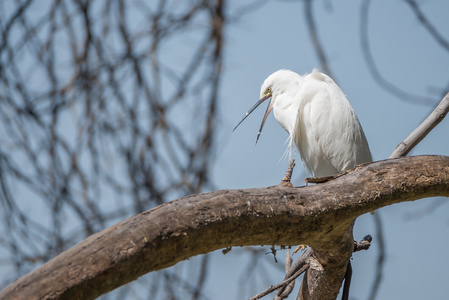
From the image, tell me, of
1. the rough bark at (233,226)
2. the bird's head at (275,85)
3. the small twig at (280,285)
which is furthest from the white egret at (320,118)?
the rough bark at (233,226)

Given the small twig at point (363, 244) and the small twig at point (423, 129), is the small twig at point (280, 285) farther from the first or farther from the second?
the small twig at point (423, 129)

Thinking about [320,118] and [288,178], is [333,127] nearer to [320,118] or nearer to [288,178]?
[320,118]

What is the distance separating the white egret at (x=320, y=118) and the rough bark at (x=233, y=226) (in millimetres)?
1496

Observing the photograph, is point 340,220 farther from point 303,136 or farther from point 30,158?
point 303,136

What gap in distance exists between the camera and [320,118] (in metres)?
3.13

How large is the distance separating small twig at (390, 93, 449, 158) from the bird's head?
121 centimetres

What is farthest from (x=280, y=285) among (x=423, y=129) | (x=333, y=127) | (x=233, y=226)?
(x=333, y=127)

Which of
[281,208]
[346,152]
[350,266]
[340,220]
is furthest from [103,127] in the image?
[346,152]

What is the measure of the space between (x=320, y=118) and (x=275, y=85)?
0.38 m

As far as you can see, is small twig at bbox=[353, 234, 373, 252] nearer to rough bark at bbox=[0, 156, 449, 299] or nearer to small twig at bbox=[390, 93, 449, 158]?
rough bark at bbox=[0, 156, 449, 299]

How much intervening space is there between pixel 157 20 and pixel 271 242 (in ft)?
2.15

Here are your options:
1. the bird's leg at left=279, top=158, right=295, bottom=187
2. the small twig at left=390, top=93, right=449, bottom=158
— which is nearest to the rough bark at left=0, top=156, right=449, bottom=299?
the bird's leg at left=279, top=158, right=295, bottom=187

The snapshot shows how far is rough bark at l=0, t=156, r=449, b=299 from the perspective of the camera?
0.95m

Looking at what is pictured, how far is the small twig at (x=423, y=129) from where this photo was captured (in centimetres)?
200
